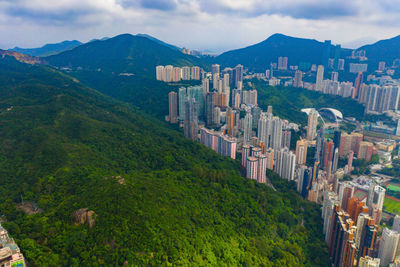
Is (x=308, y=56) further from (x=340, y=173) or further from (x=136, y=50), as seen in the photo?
(x=340, y=173)

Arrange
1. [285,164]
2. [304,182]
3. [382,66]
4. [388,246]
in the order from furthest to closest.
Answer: [382,66]
[285,164]
[304,182]
[388,246]

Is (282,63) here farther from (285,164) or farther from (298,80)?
(285,164)

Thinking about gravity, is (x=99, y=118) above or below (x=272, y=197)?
above

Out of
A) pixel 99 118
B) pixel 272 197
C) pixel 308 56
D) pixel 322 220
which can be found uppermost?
pixel 308 56

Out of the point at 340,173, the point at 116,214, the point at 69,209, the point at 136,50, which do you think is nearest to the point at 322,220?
the point at 340,173

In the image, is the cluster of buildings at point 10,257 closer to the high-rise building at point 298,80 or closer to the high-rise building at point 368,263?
the high-rise building at point 368,263

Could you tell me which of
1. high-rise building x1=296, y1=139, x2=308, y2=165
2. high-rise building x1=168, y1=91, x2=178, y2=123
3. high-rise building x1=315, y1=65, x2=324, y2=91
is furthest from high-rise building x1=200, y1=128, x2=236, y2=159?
high-rise building x1=315, y1=65, x2=324, y2=91

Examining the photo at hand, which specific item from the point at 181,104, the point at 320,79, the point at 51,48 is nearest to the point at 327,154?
the point at 181,104
